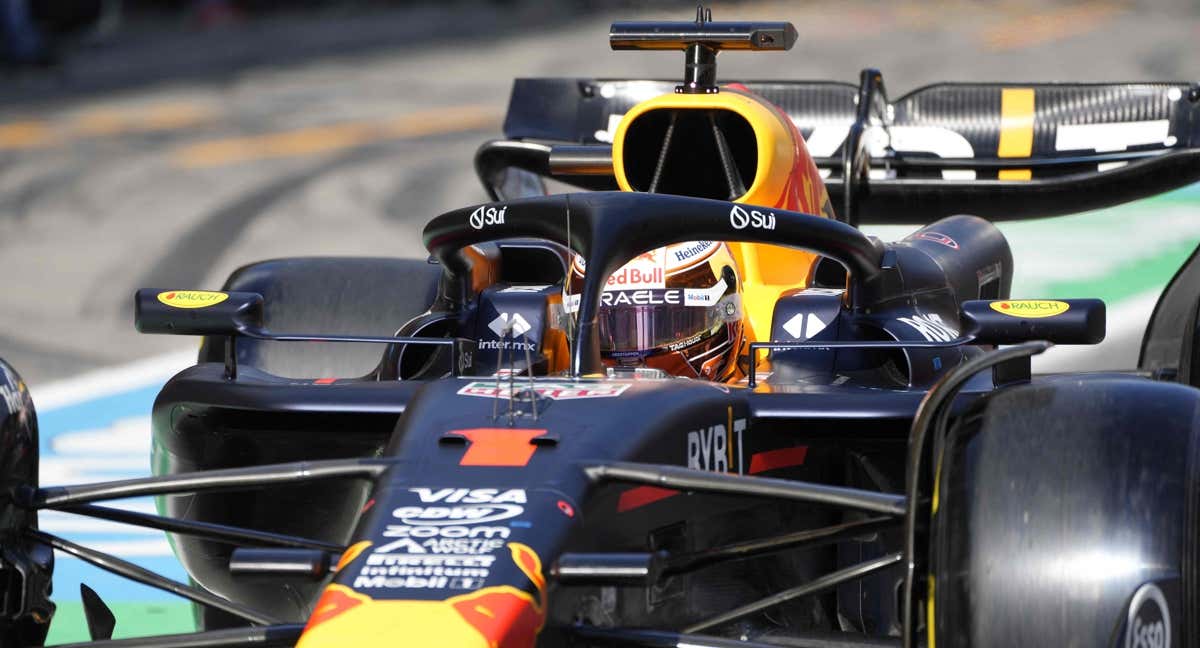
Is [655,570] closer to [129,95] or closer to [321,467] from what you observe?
[321,467]

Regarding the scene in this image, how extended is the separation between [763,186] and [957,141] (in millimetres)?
2044

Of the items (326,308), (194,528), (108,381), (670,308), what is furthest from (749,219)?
(108,381)

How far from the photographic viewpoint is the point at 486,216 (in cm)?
453

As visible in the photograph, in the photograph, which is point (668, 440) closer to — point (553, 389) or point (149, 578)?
point (553, 389)

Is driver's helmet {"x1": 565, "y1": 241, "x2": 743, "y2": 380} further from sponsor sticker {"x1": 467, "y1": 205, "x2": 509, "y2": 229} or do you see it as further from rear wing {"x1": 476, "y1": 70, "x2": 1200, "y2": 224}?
rear wing {"x1": 476, "y1": 70, "x2": 1200, "y2": 224}

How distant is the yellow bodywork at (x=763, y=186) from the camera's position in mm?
5535

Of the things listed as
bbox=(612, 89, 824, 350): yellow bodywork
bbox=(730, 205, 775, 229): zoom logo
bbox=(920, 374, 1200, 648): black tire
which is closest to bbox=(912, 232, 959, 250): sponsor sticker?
bbox=(612, 89, 824, 350): yellow bodywork

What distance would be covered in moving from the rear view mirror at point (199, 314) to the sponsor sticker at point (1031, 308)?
1766 mm

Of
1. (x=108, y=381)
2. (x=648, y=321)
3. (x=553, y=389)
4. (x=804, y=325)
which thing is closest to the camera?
(x=553, y=389)

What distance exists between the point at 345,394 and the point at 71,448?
14.0 ft

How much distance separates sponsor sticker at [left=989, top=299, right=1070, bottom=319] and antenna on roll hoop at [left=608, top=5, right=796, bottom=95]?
1529 mm

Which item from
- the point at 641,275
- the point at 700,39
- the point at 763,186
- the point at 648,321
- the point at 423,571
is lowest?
the point at 423,571

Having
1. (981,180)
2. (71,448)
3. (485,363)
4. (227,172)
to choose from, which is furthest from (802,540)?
(227,172)

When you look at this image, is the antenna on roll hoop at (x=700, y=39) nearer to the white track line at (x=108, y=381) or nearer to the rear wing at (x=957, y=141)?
the rear wing at (x=957, y=141)
